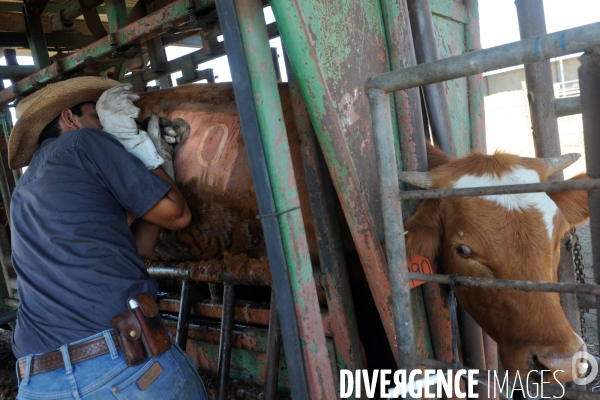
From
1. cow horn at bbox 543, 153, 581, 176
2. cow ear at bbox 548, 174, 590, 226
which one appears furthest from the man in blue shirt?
cow ear at bbox 548, 174, 590, 226

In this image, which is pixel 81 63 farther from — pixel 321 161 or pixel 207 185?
pixel 321 161

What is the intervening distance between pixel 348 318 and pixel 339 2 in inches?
49.5

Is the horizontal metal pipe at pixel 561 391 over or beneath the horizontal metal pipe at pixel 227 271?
beneath

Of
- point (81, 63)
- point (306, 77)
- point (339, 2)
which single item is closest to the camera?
point (306, 77)

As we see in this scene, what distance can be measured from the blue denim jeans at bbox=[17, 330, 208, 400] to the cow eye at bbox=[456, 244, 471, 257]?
1293mm

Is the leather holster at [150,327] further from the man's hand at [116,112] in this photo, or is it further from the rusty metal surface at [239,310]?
the man's hand at [116,112]

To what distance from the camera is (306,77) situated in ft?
5.38

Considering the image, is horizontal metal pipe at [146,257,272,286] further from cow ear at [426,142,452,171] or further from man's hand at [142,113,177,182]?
cow ear at [426,142,452,171]

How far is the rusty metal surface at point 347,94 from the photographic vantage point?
1.64 metres

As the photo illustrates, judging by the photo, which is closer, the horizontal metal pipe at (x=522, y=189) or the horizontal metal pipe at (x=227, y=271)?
the horizontal metal pipe at (x=522, y=189)

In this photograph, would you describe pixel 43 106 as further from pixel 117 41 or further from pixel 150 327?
pixel 150 327

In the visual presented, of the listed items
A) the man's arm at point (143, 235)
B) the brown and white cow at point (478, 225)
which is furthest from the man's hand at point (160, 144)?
the man's arm at point (143, 235)

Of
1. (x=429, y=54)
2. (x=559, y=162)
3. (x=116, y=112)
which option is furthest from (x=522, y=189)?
(x=116, y=112)

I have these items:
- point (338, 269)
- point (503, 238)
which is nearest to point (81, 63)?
point (338, 269)
